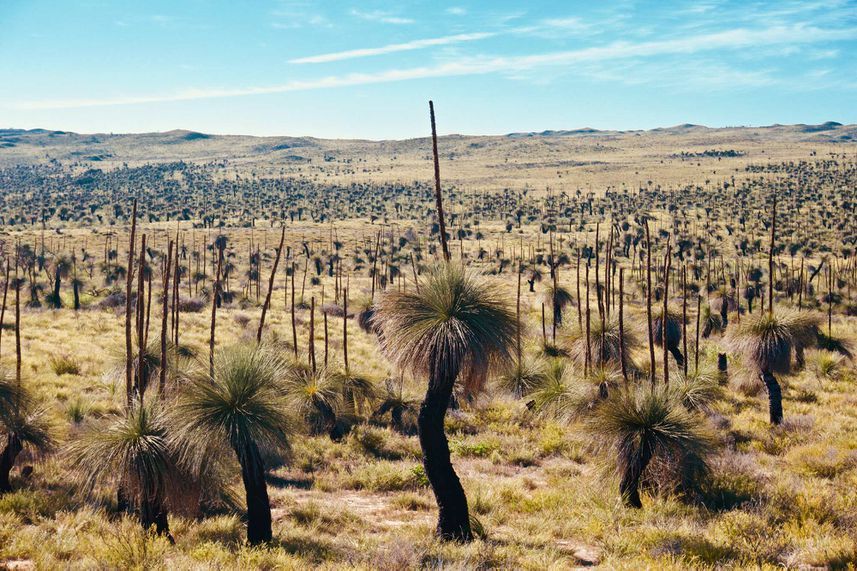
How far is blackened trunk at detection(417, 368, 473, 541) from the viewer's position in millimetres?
10445

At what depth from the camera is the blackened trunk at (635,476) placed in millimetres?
11461

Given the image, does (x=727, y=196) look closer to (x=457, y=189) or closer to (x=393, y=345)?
(x=457, y=189)

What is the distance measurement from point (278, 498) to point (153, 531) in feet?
11.7

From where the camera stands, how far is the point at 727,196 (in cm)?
10781

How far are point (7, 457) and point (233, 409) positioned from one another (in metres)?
5.73

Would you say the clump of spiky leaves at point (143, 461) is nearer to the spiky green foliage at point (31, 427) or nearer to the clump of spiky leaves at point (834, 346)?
the spiky green foliage at point (31, 427)

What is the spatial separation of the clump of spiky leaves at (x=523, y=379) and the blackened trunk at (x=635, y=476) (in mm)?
7714

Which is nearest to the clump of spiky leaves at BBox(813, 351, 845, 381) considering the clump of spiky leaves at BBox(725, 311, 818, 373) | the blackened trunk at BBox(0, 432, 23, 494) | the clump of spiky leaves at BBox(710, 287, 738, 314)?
the clump of spiky leaves at BBox(725, 311, 818, 373)

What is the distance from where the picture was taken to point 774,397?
1848cm

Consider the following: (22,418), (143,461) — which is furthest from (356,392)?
(143,461)

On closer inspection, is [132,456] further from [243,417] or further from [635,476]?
[635,476]

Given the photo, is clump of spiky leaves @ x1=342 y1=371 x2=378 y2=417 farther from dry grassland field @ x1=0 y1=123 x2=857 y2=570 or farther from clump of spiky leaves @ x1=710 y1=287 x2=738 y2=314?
clump of spiky leaves @ x1=710 y1=287 x2=738 y2=314

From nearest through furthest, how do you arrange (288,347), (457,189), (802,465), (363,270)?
(802,465) → (288,347) → (363,270) → (457,189)

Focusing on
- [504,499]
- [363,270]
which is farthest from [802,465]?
[363,270]
